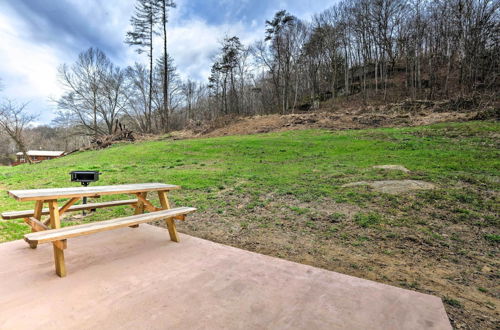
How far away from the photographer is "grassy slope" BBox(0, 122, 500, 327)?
8.50ft

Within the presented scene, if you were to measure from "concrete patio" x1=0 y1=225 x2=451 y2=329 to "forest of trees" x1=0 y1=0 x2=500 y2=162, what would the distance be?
63.7 ft

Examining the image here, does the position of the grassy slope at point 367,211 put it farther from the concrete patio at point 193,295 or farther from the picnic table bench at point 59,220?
the picnic table bench at point 59,220

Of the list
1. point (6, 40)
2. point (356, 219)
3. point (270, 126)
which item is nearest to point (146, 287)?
point (356, 219)

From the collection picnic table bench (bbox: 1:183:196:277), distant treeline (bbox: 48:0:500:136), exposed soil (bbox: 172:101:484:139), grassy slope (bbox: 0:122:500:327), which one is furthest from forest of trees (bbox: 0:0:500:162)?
picnic table bench (bbox: 1:183:196:277)

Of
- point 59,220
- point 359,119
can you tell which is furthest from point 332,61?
point 59,220

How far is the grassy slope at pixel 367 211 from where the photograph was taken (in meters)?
2.59

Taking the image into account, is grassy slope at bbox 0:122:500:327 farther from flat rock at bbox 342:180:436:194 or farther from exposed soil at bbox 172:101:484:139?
exposed soil at bbox 172:101:484:139

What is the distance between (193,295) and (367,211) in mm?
3215

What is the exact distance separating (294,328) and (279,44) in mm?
28059

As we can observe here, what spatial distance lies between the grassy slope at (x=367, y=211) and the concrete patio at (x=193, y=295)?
48cm

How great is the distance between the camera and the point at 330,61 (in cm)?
2919

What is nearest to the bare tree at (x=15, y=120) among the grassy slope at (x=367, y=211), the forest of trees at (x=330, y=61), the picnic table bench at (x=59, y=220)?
the forest of trees at (x=330, y=61)

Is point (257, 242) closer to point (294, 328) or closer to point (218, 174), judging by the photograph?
A: point (294, 328)

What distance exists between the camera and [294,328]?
1.55 meters
